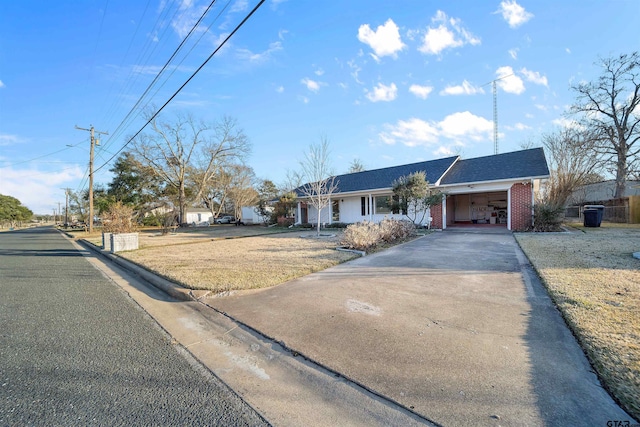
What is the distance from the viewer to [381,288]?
5.08m

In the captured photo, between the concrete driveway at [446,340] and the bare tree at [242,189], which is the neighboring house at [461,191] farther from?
the bare tree at [242,189]

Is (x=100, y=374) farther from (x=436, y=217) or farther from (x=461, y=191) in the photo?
(x=461, y=191)

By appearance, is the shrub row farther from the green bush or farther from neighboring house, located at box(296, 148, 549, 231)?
the green bush

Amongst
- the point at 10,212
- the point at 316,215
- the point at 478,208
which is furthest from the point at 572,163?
the point at 10,212

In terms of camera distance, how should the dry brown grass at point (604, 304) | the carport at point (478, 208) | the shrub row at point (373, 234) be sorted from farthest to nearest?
the carport at point (478, 208) → the shrub row at point (373, 234) → the dry brown grass at point (604, 304)

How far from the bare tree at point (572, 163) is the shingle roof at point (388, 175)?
887 cm

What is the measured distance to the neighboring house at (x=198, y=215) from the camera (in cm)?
4656

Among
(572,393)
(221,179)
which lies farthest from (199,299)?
(221,179)

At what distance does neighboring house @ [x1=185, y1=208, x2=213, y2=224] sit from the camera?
1833 inches

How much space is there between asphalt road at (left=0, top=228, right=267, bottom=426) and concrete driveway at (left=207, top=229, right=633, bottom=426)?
1.00m

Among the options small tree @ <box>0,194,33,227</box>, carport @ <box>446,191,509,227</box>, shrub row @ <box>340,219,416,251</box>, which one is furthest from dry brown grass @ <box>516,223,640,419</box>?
small tree @ <box>0,194,33,227</box>

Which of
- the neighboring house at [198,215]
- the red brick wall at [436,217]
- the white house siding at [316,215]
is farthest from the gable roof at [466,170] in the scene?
the neighboring house at [198,215]

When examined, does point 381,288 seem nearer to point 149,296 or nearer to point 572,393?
point 572,393

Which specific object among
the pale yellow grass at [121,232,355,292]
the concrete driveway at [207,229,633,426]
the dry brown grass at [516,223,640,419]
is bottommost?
the concrete driveway at [207,229,633,426]
